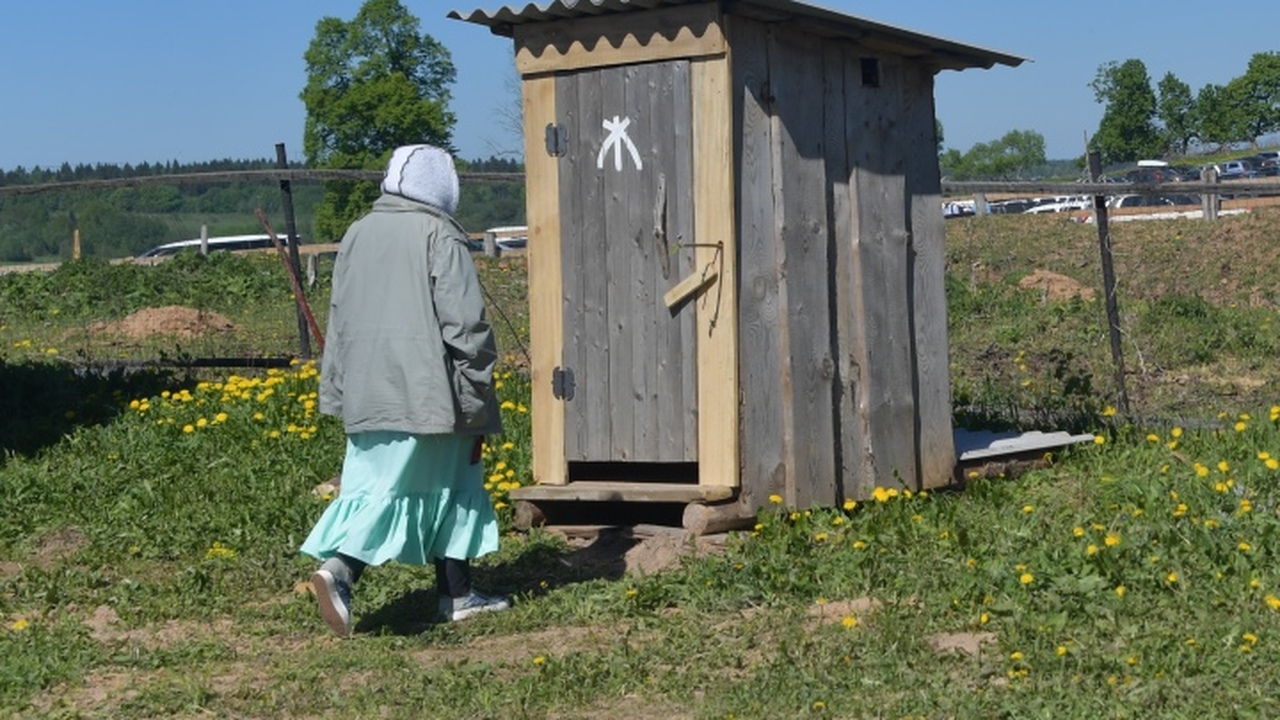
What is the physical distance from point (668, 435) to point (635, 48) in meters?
1.67

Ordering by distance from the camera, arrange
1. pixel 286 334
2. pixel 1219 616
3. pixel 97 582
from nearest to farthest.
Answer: pixel 1219 616 < pixel 97 582 < pixel 286 334

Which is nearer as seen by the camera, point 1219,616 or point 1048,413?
point 1219,616

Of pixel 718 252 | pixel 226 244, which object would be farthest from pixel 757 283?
pixel 226 244

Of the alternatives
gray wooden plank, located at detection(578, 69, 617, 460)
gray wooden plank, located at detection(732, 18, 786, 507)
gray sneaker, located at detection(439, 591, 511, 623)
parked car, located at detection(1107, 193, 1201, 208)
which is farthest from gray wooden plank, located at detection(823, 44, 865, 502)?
parked car, located at detection(1107, 193, 1201, 208)

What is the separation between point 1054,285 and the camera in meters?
18.8

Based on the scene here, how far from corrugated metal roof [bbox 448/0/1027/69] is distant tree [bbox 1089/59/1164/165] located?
197 feet

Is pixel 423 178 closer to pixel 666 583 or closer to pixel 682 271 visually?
pixel 682 271

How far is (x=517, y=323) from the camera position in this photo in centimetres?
1666

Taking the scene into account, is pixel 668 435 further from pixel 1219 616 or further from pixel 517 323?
pixel 517 323

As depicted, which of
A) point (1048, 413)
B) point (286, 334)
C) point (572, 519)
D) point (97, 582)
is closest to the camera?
point (97, 582)

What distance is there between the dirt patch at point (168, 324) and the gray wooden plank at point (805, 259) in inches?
392

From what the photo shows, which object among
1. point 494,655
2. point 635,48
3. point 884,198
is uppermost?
point 635,48

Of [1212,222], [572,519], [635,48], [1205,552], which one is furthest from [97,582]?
[1212,222]

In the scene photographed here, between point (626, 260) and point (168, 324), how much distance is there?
10816mm
